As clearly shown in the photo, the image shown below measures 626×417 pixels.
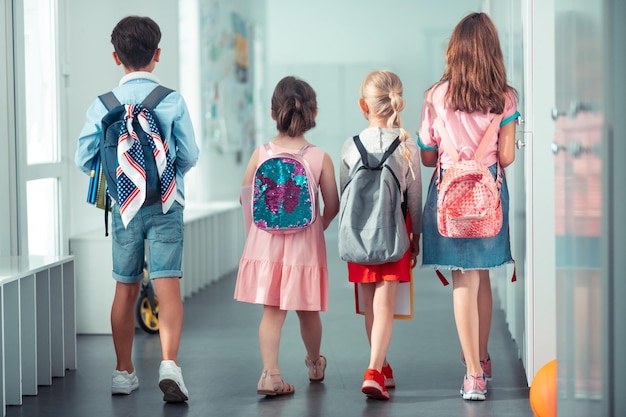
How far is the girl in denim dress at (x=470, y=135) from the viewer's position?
3.29 metres

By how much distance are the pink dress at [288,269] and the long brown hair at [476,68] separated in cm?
55

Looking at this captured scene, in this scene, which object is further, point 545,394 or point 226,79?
point 226,79

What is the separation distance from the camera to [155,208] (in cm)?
333

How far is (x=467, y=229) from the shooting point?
3264mm

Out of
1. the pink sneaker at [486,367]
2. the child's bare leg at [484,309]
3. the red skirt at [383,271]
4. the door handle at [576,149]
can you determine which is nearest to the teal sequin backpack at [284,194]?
the red skirt at [383,271]

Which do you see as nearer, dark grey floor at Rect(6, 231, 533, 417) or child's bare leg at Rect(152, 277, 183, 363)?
dark grey floor at Rect(6, 231, 533, 417)

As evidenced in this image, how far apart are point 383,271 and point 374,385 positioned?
1.30ft

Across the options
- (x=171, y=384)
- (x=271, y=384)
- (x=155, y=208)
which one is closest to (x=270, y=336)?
(x=271, y=384)

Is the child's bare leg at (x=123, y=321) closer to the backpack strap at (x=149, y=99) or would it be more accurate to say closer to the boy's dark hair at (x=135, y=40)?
the backpack strap at (x=149, y=99)

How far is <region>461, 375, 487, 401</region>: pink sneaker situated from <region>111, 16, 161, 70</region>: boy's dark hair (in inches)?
61.4

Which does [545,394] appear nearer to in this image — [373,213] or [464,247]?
[464,247]

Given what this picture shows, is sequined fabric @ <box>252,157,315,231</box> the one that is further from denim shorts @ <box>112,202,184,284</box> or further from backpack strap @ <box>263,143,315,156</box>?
denim shorts @ <box>112,202,184,284</box>

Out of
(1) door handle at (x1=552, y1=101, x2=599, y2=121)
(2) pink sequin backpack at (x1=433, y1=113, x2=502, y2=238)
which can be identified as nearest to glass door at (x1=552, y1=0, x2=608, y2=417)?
(1) door handle at (x1=552, y1=101, x2=599, y2=121)

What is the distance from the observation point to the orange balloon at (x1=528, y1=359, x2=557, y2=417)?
2889 mm
